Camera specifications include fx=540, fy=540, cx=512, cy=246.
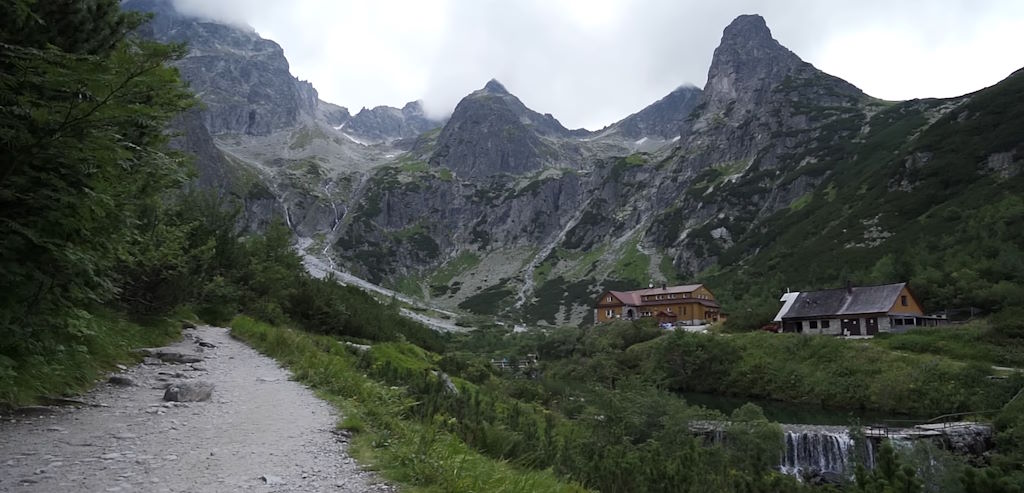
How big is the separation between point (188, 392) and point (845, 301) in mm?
64252

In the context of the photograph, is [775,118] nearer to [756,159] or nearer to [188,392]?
[756,159]

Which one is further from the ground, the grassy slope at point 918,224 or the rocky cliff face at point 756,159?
the rocky cliff face at point 756,159

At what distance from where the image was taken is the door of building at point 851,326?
186 ft

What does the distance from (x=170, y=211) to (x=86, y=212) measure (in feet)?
45.3

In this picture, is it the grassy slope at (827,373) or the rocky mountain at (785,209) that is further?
the rocky mountain at (785,209)

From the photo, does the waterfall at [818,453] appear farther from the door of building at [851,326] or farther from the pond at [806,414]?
the door of building at [851,326]

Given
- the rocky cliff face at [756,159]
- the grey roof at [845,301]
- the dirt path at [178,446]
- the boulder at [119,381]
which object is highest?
the rocky cliff face at [756,159]

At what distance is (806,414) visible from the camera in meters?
39.3

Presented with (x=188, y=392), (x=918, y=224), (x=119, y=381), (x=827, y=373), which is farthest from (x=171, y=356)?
(x=918, y=224)

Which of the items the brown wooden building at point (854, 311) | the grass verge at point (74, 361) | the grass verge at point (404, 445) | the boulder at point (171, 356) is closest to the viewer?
the grass verge at point (404, 445)

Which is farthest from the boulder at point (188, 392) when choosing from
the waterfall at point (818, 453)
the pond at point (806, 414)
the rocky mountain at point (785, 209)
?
the pond at point (806, 414)

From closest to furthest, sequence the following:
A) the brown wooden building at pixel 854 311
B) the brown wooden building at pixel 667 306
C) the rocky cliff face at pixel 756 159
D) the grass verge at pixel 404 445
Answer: the grass verge at pixel 404 445 → the brown wooden building at pixel 854 311 → the brown wooden building at pixel 667 306 → the rocky cliff face at pixel 756 159

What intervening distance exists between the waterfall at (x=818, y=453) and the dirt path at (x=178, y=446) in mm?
27375

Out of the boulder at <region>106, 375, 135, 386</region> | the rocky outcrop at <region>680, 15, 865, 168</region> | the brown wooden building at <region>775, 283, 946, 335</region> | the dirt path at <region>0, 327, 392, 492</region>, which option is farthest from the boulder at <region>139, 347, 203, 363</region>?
the rocky outcrop at <region>680, 15, 865, 168</region>
